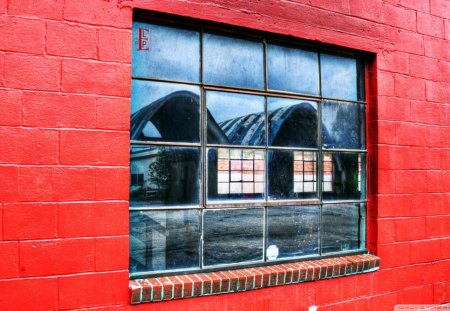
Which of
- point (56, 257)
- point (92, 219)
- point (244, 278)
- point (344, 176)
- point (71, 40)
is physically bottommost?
point (244, 278)

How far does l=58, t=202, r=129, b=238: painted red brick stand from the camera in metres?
2.55

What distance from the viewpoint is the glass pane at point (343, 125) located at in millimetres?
3691

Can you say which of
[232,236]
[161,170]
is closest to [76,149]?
[161,170]

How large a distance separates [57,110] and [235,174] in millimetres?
1469

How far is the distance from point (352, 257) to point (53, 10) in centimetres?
330

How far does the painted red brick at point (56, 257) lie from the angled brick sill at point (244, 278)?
0.40m

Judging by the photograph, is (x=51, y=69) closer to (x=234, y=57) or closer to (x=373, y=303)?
(x=234, y=57)

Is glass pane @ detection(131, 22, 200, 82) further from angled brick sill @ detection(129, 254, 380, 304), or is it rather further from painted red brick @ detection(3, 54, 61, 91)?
angled brick sill @ detection(129, 254, 380, 304)

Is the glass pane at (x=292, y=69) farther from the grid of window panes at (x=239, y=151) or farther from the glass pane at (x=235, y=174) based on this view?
the glass pane at (x=235, y=174)

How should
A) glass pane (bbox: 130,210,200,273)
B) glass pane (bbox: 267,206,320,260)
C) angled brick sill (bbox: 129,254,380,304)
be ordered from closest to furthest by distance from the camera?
angled brick sill (bbox: 129,254,380,304) < glass pane (bbox: 130,210,200,273) < glass pane (bbox: 267,206,320,260)

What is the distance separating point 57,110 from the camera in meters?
2.55

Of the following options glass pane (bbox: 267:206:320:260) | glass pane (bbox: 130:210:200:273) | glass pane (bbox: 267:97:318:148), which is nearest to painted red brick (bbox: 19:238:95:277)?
glass pane (bbox: 130:210:200:273)

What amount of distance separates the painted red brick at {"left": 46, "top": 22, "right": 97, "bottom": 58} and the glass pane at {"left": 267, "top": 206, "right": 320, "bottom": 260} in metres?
1.96

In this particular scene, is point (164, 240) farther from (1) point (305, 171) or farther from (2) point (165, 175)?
(1) point (305, 171)
